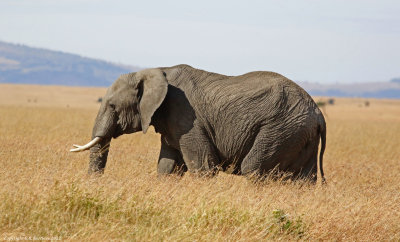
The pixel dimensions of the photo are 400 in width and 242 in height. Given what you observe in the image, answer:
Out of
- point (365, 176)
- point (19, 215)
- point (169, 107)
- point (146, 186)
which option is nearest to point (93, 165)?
point (169, 107)

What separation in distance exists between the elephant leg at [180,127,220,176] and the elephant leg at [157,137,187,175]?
0.40 metres

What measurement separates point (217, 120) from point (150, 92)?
1.08 meters

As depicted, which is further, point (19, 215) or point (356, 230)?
point (356, 230)

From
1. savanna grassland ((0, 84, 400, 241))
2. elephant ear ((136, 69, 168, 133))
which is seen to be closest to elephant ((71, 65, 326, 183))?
elephant ear ((136, 69, 168, 133))

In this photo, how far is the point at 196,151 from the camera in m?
9.28

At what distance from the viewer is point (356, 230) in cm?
710

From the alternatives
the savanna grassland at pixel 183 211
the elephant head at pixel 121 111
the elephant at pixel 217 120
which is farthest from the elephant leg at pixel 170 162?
the elephant head at pixel 121 111

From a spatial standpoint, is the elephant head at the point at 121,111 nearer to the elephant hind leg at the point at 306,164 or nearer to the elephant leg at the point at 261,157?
the elephant leg at the point at 261,157

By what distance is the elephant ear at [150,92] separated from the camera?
923 cm

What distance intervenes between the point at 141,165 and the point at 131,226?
4872mm

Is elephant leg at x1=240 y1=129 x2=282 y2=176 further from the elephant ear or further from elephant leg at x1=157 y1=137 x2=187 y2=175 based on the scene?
the elephant ear

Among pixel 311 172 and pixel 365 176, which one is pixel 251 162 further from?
pixel 365 176

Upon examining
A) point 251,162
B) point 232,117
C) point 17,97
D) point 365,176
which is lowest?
point 17,97

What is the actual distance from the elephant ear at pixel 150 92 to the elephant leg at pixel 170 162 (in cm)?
57
